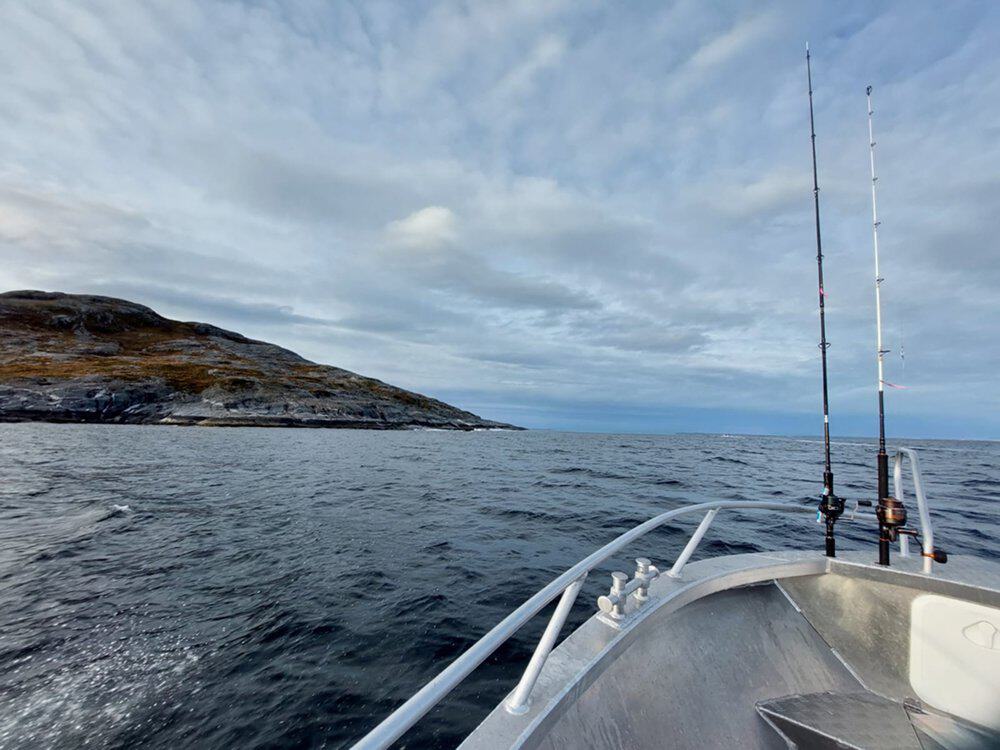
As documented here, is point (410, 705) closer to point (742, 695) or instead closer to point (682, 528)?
point (742, 695)

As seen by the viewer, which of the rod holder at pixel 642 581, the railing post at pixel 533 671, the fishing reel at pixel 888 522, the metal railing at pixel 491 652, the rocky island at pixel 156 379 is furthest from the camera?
the rocky island at pixel 156 379

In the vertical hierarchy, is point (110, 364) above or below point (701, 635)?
above

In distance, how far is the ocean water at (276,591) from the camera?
4605 mm

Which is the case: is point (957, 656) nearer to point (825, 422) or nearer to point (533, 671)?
point (825, 422)

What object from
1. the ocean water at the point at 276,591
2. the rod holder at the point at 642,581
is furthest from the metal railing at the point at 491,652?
the ocean water at the point at 276,591

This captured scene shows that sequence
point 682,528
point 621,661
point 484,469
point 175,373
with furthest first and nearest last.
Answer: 1. point 175,373
2. point 484,469
3. point 682,528
4. point 621,661

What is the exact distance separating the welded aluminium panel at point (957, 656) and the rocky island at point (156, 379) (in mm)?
87651

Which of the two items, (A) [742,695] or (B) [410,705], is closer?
(B) [410,705]

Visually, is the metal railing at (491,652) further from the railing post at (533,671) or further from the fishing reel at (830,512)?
the fishing reel at (830,512)

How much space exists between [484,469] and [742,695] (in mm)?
25847

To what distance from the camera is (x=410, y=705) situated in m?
1.58

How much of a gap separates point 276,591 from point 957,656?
9040 mm

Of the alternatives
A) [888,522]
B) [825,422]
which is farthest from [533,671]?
[825,422]

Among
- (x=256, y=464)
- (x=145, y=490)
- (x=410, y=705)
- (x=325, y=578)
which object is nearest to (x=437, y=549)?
(x=325, y=578)
